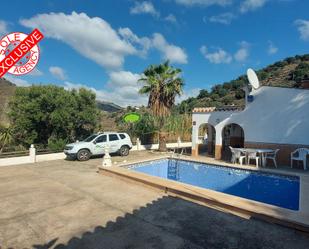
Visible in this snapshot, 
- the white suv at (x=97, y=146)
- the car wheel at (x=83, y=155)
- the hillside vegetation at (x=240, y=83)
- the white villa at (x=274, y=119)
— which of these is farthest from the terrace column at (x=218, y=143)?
the hillside vegetation at (x=240, y=83)

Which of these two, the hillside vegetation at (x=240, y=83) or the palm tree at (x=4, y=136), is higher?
the hillside vegetation at (x=240, y=83)

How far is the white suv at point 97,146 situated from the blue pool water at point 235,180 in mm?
3140

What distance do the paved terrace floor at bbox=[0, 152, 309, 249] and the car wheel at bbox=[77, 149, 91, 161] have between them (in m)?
5.84

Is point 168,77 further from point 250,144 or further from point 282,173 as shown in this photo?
point 282,173

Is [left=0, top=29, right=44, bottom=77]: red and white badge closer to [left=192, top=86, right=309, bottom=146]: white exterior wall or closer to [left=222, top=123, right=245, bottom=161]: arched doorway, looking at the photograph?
[left=192, top=86, right=309, bottom=146]: white exterior wall

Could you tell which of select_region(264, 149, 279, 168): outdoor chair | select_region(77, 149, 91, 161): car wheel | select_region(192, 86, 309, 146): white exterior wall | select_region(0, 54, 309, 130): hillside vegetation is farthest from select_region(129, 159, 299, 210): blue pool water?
select_region(0, 54, 309, 130): hillside vegetation

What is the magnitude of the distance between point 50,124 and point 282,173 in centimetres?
1493

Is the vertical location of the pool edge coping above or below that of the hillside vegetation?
below

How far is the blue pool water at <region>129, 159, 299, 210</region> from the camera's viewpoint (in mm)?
10371

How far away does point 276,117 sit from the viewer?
1334cm

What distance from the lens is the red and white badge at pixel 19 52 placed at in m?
3.19

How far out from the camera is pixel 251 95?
14.1 meters

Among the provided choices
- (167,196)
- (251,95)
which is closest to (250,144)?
(251,95)

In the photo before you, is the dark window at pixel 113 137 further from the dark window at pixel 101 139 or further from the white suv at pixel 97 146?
the dark window at pixel 101 139
